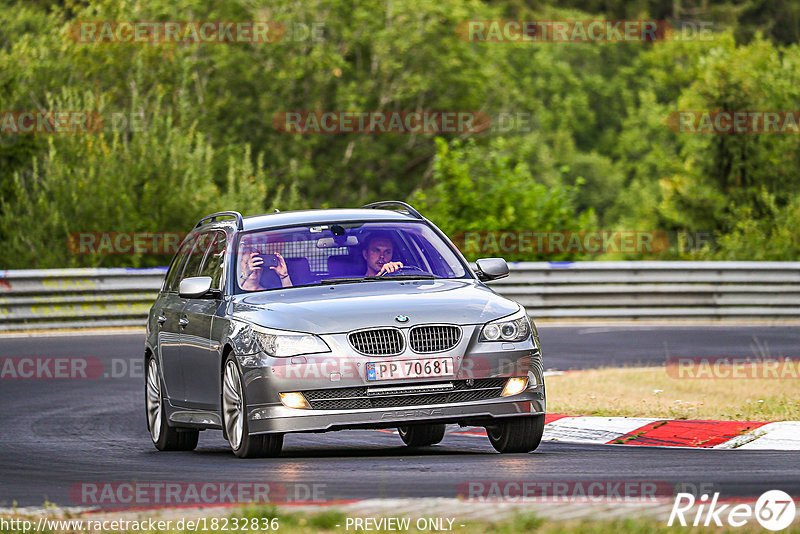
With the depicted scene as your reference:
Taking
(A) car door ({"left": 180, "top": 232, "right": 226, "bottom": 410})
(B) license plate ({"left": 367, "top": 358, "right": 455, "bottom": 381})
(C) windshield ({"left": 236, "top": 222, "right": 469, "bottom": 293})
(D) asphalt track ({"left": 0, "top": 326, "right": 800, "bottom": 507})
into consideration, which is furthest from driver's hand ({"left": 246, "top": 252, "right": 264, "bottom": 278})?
(B) license plate ({"left": 367, "top": 358, "right": 455, "bottom": 381})

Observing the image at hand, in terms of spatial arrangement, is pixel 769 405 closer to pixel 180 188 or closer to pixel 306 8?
pixel 180 188

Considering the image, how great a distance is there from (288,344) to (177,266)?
321cm

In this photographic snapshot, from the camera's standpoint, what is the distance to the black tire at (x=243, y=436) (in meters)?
10.0

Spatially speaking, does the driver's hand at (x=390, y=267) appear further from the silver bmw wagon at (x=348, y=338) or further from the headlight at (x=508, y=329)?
the headlight at (x=508, y=329)

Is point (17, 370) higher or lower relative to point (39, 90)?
lower

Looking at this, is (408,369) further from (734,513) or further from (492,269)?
(734,513)

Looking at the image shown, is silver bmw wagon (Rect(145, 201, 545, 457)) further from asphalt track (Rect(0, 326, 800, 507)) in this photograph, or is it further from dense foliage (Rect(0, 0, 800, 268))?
dense foliage (Rect(0, 0, 800, 268))

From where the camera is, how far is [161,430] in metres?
12.1

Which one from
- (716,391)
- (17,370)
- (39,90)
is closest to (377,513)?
(716,391)

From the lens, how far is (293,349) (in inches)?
383

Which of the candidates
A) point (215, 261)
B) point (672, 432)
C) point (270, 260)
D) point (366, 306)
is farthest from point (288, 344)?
point (672, 432)

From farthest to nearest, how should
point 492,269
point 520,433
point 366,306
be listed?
point 492,269
point 520,433
point 366,306

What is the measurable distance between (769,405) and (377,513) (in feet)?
21.5

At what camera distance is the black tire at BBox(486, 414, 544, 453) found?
10.3 m
